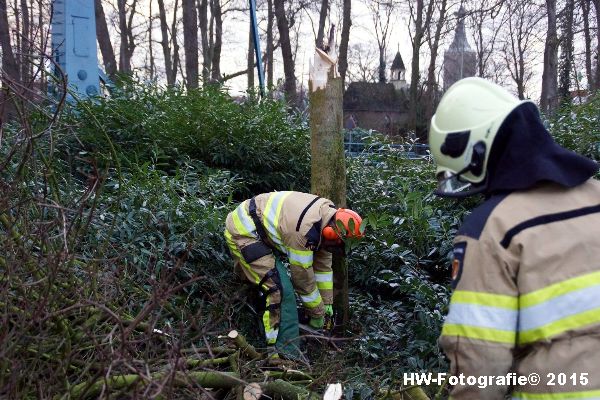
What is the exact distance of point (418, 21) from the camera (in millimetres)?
23953

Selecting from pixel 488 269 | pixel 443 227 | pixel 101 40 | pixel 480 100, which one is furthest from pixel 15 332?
pixel 101 40

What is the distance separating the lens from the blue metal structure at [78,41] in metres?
7.46

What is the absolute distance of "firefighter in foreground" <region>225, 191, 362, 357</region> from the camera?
441cm

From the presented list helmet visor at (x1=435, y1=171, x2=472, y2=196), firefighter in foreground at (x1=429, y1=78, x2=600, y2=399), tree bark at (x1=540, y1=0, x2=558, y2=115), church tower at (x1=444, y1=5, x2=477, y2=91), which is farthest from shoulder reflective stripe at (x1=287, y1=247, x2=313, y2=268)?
church tower at (x1=444, y1=5, x2=477, y2=91)

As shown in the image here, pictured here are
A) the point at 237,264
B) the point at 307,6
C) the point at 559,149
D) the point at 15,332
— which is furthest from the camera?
the point at 307,6

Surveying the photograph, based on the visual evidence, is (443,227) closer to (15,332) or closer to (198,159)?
(198,159)

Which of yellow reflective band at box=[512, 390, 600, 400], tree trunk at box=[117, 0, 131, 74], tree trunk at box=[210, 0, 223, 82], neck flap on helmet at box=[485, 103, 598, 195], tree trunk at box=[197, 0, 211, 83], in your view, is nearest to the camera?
yellow reflective band at box=[512, 390, 600, 400]

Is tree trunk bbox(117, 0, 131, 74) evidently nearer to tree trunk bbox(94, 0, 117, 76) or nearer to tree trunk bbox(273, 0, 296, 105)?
tree trunk bbox(94, 0, 117, 76)

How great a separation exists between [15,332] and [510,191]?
1.93m

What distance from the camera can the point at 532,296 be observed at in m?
1.75

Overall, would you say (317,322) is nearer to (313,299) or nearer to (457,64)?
(313,299)

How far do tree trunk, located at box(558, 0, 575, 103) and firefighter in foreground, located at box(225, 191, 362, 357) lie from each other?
9.83 m

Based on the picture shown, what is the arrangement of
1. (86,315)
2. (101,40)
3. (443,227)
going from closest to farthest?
(86,315) → (443,227) → (101,40)

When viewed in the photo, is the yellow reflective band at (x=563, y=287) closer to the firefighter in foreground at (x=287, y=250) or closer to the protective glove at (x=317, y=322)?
the firefighter in foreground at (x=287, y=250)
